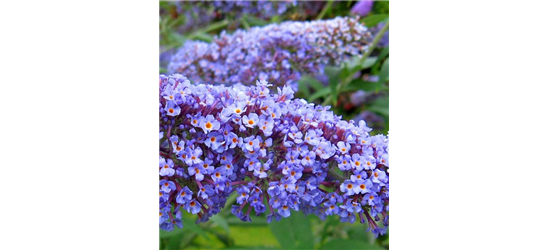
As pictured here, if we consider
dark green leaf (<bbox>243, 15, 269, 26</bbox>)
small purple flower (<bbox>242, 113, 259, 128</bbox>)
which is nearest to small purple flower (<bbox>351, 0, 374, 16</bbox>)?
dark green leaf (<bbox>243, 15, 269, 26</bbox>)

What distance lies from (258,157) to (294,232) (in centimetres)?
78

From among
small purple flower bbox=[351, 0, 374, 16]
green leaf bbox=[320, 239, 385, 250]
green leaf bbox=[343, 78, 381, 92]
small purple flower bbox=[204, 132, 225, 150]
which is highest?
small purple flower bbox=[351, 0, 374, 16]

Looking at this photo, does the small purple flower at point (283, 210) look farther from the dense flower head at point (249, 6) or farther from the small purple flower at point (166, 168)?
the dense flower head at point (249, 6)

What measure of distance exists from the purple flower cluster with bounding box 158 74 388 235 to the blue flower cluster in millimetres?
974

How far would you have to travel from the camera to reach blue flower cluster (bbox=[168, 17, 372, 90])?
2.29 metres

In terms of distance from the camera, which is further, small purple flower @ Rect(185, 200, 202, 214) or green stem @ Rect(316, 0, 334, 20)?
green stem @ Rect(316, 0, 334, 20)

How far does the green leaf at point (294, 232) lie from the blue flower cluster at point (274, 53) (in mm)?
643

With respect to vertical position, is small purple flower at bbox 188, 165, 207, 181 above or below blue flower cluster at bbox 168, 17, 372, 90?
below

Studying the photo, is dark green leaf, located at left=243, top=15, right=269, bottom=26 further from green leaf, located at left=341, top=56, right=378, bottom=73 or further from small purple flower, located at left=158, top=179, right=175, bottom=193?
small purple flower, located at left=158, top=179, right=175, bottom=193

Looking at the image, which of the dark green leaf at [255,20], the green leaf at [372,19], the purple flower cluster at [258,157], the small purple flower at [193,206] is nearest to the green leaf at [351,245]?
the purple flower cluster at [258,157]

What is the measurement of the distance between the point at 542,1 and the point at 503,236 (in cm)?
45
